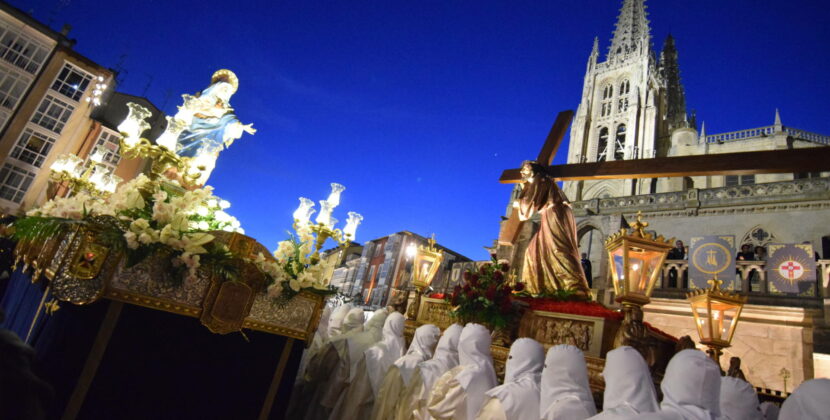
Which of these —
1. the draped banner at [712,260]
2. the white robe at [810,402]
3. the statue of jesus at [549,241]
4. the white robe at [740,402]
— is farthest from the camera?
the draped banner at [712,260]

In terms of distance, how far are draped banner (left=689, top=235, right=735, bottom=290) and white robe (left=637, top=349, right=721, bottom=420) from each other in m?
9.39

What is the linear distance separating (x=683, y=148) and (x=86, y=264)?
108ft

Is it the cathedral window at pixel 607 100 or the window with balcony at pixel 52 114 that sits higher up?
the cathedral window at pixel 607 100

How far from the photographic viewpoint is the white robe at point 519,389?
123 inches

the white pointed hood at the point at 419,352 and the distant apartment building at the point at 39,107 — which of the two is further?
the distant apartment building at the point at 39,107

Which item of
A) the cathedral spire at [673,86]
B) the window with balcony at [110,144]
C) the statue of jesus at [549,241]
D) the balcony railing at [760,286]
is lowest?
the statue of jesus at [549,241]

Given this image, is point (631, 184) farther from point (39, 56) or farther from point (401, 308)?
point (39, 56)

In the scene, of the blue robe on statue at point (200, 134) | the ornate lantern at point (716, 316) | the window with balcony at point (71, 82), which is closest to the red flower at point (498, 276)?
the ornate lantern at point (716, 316)

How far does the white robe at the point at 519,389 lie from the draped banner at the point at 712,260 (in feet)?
29.1

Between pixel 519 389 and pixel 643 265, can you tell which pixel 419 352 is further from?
pixel 643 265

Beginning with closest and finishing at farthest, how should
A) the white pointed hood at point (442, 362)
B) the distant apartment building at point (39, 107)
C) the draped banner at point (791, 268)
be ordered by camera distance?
the white pointed hood at point (442, 362) < the draped banner at point (791, 268) < the distant apartment building at point (39, 107)

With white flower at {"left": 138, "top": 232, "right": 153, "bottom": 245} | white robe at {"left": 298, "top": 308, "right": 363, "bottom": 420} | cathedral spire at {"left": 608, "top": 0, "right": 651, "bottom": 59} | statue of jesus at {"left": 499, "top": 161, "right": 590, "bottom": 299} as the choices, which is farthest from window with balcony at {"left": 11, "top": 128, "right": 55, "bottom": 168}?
cathedral spire at {"left": 608, "top": 0, "right": 651, "bottom": 59}

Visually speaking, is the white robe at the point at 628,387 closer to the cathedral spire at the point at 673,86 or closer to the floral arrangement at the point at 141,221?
the floral arrangement at the point at 141,221

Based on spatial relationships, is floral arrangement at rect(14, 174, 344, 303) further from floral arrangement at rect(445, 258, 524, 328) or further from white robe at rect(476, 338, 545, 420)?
floral arrangement at rect(445, 258, 524, 328)
